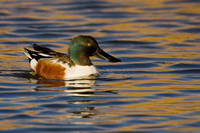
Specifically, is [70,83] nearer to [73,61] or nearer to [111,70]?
[73,61]

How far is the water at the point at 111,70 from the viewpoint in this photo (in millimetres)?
6672

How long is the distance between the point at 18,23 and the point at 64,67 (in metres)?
6.17

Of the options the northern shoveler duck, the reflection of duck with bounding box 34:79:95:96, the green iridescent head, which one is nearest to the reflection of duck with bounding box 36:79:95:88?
the reflection of duck with bounding box 34:79:95:96

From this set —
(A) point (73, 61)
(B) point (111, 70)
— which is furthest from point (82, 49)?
(B) point (111, 70)

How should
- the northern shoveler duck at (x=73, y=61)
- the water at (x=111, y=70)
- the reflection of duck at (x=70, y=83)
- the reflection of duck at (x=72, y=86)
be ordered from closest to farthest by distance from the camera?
the water at (x=111, y=70), the reflection of duck at (x=72, y=86), the reflection of duck at (x=70, y=83), the northern shoveler duck at (x=73, y=61)

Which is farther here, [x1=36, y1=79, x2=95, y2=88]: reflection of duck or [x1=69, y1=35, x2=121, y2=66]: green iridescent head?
[x1=69, y1=35, x2=121, y2=66]: green iridescent head

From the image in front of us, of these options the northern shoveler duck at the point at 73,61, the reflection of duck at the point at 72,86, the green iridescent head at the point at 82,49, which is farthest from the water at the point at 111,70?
the green iridescent head at the point at 82,49

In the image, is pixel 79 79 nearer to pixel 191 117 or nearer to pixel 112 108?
pixel 112 108

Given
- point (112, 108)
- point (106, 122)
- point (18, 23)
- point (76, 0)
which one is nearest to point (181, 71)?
point (112, 108)

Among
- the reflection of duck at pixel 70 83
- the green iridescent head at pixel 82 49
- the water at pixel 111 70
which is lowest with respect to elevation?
the reflection of duck at pixel 70 83

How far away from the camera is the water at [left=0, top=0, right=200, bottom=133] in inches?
263

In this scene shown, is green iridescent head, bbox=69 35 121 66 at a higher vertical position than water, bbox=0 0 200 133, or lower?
higher

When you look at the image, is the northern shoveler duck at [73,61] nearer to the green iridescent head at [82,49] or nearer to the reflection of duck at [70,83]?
the green iridescent head at [82,49]

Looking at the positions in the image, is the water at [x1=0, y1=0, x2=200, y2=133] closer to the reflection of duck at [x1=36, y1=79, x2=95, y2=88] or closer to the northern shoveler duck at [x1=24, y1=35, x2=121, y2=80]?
the reflection of duck at [x1=36, y1=79, x2=95, y2=88]
